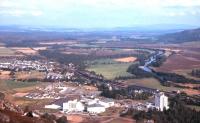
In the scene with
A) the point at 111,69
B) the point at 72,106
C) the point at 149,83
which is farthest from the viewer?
the point at 111,69

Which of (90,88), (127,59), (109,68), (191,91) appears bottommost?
(127,59)

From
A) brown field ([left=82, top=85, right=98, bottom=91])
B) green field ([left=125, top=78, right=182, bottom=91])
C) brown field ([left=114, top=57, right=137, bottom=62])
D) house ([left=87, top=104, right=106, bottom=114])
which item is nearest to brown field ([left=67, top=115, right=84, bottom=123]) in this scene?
house ([left=87, top=104, right=106, bottom=114])

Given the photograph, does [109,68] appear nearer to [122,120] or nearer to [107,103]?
[107,103]

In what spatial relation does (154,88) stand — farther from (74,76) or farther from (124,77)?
(74,76)

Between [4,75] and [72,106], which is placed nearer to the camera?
[72,106]

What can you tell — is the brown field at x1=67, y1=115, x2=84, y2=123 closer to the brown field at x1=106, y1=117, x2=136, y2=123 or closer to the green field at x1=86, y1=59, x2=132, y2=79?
the brown field at x1=106, y1=117, x2=136, y2=123

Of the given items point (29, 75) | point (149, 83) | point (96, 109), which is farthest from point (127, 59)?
point (96, 109)
